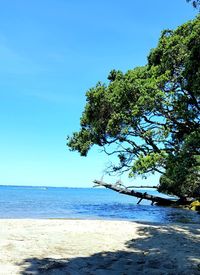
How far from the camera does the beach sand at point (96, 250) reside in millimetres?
7652

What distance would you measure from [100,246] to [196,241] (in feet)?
11.1

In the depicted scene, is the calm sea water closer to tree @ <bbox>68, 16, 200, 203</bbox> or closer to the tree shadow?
tree @ <bbox>68, 16, 200, 203</bbox>

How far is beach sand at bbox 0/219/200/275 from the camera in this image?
7.65 m

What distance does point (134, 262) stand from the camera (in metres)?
8.38

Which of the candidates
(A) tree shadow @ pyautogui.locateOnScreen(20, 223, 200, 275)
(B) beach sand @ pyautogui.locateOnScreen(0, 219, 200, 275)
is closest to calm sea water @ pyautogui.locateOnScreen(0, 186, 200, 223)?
(B) beach sand @ pyautogui.locateOnScreen(0, 219, 200, 275)

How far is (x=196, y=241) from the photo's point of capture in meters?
11.5

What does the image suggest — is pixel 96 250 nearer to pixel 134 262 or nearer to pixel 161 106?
pixel 134 262

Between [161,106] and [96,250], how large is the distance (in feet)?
39.1

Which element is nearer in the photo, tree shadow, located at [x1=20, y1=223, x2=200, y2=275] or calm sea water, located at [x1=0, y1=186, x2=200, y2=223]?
tree shadow, located at [x1=20, y1=223, x2=200, y2=275]

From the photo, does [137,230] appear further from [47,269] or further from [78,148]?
[78,148]

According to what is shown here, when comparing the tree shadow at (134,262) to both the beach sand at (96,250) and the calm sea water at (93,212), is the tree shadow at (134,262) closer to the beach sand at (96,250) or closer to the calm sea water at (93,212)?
the beach sand at (96,250)

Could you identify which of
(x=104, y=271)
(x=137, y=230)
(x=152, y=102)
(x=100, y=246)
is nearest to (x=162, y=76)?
(x=152, y=102)

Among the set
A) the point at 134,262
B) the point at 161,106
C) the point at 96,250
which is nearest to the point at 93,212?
the point at 161,106

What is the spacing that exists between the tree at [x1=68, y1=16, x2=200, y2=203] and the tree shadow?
7.08 m
